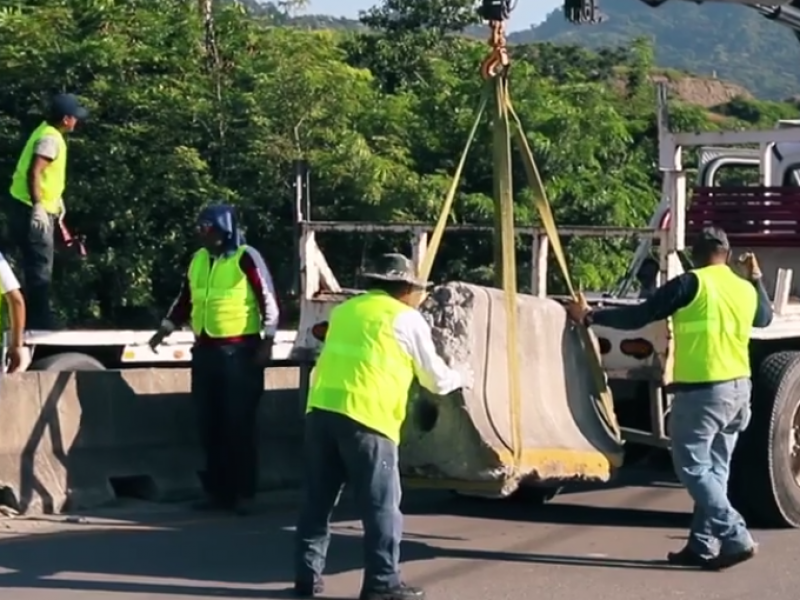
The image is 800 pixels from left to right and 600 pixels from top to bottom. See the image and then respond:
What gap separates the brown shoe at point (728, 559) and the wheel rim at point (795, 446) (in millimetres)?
1242

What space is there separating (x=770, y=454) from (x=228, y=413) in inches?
123

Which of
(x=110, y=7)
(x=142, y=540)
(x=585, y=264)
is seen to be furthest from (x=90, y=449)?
(x=110, y=7)

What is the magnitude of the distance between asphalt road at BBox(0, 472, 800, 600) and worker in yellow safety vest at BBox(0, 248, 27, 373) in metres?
1.01

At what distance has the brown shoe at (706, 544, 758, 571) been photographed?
866cm

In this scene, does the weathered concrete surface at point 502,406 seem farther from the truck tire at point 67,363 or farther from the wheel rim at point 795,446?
the truck tire at point 67,363

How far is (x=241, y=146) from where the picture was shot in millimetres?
17938

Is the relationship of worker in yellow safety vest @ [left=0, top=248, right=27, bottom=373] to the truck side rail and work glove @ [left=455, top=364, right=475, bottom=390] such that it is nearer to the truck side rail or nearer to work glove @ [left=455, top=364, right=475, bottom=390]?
the truck side rail

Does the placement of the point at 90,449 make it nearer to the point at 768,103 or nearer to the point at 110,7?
the point at 110,7

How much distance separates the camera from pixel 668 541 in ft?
31.6

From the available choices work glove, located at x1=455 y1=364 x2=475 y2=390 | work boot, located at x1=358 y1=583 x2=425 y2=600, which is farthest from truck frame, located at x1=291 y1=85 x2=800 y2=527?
work boot, located at x1=358 y1=583 x2=425 y2=600

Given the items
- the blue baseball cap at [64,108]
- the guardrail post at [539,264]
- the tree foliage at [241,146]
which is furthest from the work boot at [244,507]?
the tree foliage at [241,146]

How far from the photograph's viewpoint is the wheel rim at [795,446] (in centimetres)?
982

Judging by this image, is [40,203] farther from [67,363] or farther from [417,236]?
[417,236]

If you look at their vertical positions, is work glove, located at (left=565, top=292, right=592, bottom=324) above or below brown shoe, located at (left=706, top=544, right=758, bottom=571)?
above
